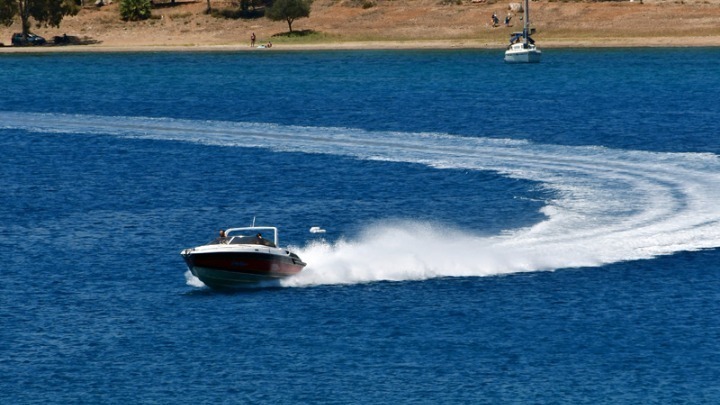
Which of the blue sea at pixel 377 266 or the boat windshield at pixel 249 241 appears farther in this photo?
the boat windshield at pixel 249 241

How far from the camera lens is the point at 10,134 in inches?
5487

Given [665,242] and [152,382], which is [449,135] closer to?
[665,242]

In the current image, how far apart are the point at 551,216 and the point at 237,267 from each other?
2287 cm

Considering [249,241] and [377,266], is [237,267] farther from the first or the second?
[377,266]

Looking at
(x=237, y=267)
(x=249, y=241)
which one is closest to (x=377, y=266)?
(x=249, y=241)

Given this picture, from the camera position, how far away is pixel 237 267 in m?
67.5

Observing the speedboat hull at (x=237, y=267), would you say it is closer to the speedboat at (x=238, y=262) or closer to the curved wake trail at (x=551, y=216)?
the speedboat at (x=238, y=262)

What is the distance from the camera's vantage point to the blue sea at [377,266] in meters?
55.1

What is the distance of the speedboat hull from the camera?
2638 inches

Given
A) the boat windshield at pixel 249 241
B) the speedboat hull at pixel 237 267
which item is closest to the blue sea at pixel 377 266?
the speedboat hull at pixel 237 267

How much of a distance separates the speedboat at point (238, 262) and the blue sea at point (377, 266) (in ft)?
2.82

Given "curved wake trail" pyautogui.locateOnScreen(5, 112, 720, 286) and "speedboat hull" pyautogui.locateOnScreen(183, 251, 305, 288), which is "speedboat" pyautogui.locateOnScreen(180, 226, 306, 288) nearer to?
"speedboat hull" pyautogui.locateOnScreen(183, 251, 305, 288)

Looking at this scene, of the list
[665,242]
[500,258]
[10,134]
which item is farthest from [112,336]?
[10,134]

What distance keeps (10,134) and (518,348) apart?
9229cm
